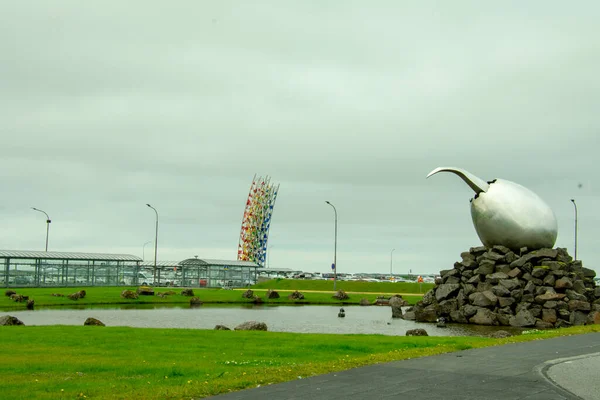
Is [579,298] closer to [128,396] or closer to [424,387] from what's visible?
[424,387]

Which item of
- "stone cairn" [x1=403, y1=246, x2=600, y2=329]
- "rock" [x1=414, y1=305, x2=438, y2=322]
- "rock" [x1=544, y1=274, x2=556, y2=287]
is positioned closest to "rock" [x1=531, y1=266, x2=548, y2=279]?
"stone cairn" [x1=403, y1=246, x2=600, y2=329]

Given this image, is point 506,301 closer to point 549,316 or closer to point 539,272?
point 549,316

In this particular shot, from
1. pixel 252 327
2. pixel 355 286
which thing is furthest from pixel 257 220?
pixel 252 327

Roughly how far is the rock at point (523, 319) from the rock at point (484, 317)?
801 mm

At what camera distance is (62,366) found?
13.8 metres

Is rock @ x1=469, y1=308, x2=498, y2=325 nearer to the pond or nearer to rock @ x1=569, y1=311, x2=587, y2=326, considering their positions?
the pond

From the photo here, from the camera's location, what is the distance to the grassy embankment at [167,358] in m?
11.1

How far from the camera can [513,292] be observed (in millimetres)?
32156

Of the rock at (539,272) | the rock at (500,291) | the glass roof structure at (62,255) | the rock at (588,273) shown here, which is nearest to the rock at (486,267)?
the rock at (500,291)

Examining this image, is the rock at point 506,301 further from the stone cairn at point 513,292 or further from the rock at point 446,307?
the rock at point 446,307

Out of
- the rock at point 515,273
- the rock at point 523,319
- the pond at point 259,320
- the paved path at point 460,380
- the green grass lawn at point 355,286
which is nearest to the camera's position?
the paved path at point 460,380

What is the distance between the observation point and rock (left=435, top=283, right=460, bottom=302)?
34000mm

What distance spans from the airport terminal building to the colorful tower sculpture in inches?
2527

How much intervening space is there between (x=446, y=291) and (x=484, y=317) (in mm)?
3206
